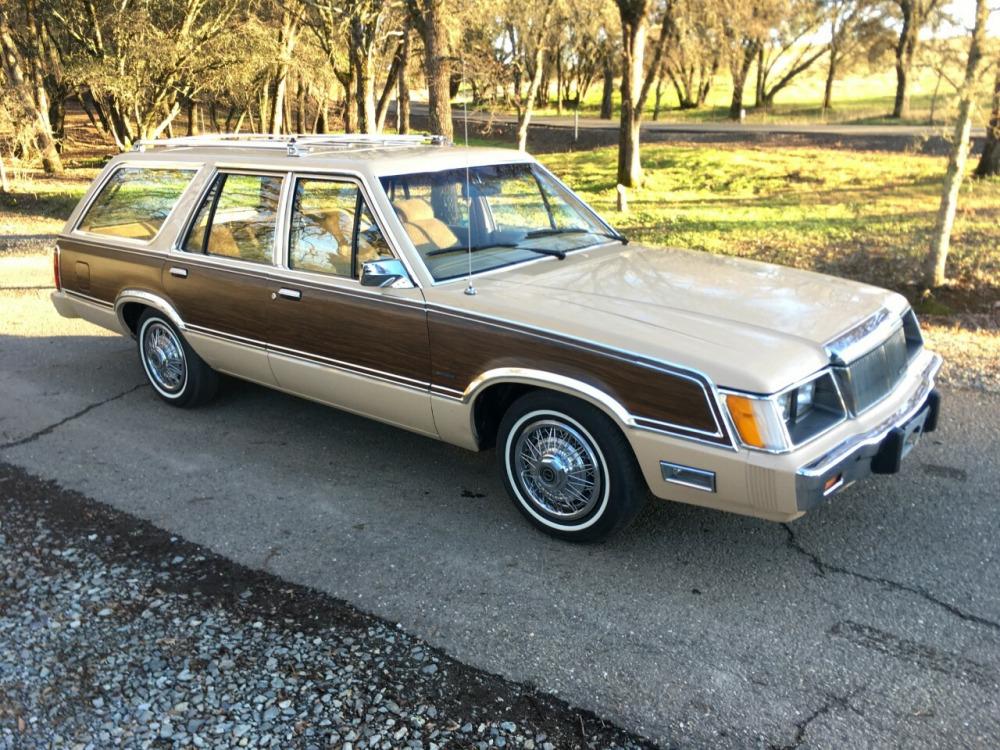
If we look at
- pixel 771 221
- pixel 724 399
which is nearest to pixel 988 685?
pixel 724 399

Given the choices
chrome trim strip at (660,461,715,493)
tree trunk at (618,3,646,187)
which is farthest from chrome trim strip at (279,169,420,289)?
tree trunk at (618,3,646,187)

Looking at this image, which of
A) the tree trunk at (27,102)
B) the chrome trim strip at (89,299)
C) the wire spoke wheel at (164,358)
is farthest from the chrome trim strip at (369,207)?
the tree trunk at (27,102)

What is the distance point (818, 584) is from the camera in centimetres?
379

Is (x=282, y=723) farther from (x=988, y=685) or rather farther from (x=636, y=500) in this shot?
(x=988, y=685)

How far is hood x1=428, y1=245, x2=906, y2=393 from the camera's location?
140 inches

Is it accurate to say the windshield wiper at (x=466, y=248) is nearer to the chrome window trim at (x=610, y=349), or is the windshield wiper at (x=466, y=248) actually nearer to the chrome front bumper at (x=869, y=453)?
the chrome window trim at (x=610, y=349)

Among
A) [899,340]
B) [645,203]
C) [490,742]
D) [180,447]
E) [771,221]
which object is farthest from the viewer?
[645,203]

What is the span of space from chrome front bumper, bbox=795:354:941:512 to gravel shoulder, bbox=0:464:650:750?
4.14 feet

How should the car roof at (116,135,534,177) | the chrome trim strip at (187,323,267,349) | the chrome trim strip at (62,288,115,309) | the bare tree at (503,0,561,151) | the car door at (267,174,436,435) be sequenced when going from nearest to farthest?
the car door at (267,174,436,435) → the car roof at (116,135,534,177) → the chrome trim strip at (187,323,267,349) → the chrome trim strip at (62,288,115,309) → the bare tree at (503,0,561,151)

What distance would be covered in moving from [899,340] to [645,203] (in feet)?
42.5

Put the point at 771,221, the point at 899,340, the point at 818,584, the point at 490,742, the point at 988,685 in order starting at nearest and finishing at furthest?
the point at 490,742, the point at 988,685, the point at 818,584, the point at 899,340, the point at 771,221

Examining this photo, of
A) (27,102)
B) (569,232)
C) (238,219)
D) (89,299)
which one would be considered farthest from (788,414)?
(27,102)

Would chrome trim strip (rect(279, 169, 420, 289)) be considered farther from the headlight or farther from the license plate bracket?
the license plate bracket

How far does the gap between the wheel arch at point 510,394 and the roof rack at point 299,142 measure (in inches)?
80.3
